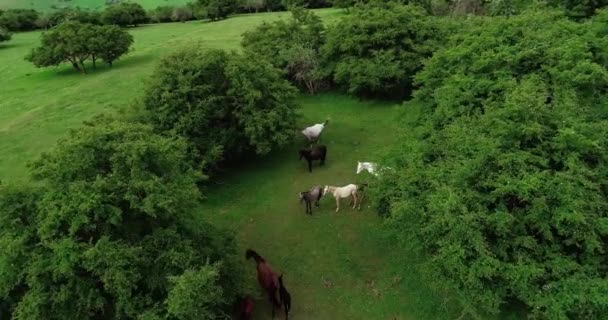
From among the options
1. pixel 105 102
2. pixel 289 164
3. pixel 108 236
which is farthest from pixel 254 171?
pixel 105 102

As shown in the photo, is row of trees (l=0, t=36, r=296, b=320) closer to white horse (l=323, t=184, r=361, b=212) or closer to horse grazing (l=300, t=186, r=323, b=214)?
horse grazing (l=300, t=186, r=323, b=214)

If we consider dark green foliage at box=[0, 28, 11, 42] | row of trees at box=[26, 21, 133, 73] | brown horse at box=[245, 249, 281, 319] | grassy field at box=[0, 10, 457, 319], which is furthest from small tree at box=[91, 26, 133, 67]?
brown horse at box=[245, 249, 281, 319]

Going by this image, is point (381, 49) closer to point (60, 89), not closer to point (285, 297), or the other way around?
point (285, 297)

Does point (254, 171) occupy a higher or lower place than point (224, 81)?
lower

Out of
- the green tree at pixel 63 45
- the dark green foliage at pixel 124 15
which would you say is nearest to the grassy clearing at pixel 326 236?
the green tree at pixel 63 45

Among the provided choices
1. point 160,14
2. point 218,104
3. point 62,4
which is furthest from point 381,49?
point 62,4

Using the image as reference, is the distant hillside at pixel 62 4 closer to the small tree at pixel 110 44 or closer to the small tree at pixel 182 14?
the small tree at pixel 182 14

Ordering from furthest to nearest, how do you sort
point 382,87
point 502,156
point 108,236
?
point 382,87
point 502,156
point 108,236

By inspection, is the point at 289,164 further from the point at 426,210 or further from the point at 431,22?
the point at 431,22
